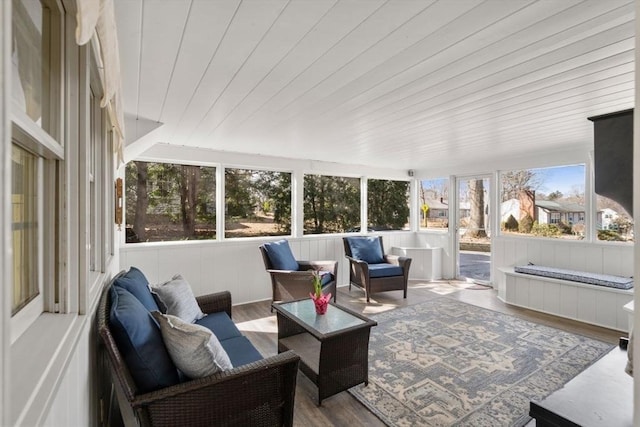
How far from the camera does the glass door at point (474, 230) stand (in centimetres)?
550

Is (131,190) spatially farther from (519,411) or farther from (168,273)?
(519,411)

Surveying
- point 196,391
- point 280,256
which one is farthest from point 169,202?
point 196,391

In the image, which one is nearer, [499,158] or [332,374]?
[332,374]

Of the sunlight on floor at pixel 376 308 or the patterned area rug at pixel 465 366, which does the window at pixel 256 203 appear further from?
the patterned area rug at pixel 465 366

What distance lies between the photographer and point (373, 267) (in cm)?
462

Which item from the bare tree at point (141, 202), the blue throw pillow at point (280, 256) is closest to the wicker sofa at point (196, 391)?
the blue throw pillow at point (280, 256)

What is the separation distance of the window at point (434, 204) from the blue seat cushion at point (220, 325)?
490 centimetres

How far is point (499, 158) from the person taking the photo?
4969mm

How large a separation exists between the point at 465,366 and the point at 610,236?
123 inches

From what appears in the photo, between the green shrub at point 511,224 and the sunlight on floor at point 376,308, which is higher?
the green shrub at point 511,224

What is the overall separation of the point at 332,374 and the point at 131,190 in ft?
10.8

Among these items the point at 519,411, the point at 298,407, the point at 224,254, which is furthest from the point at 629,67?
the point at 224,254

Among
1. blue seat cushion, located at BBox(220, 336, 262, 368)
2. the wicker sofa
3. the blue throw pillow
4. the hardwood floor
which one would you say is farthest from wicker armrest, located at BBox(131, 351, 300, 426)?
the blue throw pillow

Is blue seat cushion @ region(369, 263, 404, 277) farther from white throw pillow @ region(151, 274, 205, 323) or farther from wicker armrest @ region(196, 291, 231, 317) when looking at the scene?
white throw pillow @ region(151, 274, 205, 323)
